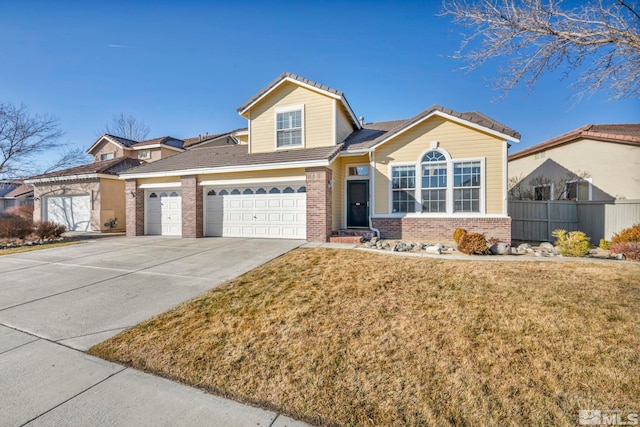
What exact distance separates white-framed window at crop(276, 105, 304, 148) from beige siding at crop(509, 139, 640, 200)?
12.9 metres

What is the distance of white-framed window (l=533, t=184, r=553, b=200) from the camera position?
13594 millimetres

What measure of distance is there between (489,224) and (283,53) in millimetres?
11994

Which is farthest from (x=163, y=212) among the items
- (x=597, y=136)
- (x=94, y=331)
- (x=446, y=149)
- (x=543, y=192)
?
(x=597, y=136)

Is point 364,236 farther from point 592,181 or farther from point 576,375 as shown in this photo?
point 592,181

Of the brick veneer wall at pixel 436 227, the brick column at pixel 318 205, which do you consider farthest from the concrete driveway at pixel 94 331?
the brick veneer wall at pixel 436 227

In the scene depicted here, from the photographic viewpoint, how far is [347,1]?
9508 mm

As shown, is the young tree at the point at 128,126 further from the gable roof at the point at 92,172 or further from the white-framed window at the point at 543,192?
the white-framed window at the point at 543,192

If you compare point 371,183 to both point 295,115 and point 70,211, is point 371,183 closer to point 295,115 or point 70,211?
point 295,115

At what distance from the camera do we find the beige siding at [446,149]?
32.0 feet

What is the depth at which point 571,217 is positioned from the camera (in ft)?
36.7

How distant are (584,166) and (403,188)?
914cm

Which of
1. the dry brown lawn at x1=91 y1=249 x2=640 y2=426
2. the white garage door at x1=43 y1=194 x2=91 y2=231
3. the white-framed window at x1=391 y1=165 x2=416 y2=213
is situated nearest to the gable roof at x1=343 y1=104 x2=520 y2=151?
the white-framed window at x1=391 y1=165 x2=416 y2=213

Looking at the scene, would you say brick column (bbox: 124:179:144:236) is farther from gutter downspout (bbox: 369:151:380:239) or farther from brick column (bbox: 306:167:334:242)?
gutter downspout (bbox: 369:151:380:239)

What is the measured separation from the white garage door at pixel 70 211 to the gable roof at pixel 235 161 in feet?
17.7
